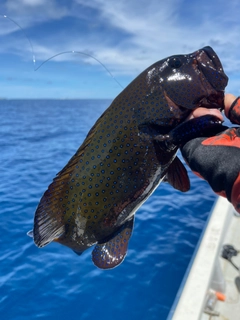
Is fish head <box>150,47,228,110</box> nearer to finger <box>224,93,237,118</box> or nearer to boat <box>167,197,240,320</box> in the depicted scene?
finger <box>224,93,237,118</box>

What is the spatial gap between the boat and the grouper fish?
8.41 ft

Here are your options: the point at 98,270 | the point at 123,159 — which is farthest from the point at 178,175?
the point at 98,270

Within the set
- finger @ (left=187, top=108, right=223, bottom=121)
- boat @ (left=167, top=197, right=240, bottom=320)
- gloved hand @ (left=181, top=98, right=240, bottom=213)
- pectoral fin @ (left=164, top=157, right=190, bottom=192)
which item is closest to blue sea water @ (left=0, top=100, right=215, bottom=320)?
boat @ (left=167, top=197, right=240, bottom=320)

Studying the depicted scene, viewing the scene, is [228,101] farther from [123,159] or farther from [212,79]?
[123,159]

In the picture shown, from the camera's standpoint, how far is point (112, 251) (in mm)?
2830

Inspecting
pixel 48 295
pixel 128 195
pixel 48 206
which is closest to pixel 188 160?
pixel 128 195

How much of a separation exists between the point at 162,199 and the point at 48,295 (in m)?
6.43

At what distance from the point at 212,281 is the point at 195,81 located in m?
4.30

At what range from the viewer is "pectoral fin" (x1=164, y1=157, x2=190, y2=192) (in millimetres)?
2875

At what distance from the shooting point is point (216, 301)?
17.9 ft

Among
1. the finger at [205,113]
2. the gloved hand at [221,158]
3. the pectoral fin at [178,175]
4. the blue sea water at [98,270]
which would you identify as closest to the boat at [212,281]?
the blue sea water at [98,270]

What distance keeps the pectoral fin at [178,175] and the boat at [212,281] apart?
2.54m

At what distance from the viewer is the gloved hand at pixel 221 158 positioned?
2.24 meters

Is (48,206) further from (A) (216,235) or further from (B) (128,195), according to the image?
(A) (216,235)
